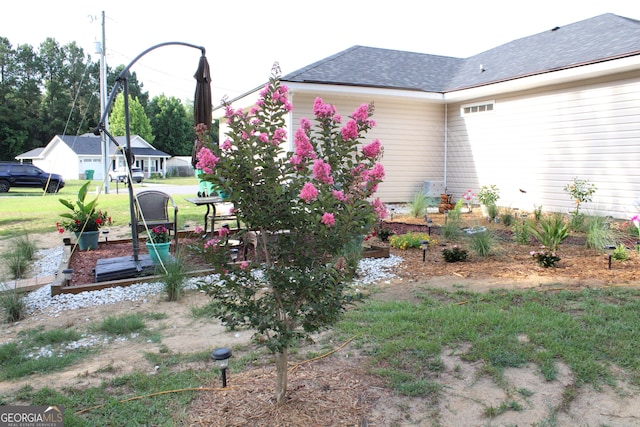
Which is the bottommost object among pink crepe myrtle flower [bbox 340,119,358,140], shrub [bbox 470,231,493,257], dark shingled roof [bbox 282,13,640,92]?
shrub [bbox 470,231,493,257]

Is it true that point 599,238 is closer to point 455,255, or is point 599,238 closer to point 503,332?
point 455,255

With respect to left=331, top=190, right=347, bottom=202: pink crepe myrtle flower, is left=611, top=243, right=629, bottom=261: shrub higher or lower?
lower

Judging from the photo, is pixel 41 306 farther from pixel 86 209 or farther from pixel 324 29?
pixel 324 29

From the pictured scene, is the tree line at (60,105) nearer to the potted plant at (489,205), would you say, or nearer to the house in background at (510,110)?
the house in background at (510,110)

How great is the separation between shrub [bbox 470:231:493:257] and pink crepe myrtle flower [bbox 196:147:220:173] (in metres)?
4.66

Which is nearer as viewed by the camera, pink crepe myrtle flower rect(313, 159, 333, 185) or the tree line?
pink crepe myrtle flower rect(313, 159, 333, 185)

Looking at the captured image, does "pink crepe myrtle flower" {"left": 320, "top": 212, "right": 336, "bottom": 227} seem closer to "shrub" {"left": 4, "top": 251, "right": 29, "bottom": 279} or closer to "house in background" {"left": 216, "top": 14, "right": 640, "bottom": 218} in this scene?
"shrub" {"left": 4, "top": 251, "right": 29, "bottom": 279}

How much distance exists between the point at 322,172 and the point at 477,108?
10.6 metres

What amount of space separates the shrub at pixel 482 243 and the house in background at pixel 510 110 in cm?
435

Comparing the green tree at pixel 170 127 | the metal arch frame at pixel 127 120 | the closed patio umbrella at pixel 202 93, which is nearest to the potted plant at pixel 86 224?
the metal arch frame at pixel 127 120

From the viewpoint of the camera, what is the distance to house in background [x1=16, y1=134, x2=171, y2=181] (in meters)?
37.0

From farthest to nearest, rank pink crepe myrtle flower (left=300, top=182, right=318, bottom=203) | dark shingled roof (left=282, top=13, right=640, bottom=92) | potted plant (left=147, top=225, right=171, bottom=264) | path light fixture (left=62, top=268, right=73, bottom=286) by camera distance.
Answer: dark shingled roof (left=282, top=13, right=640, bottom=92) < potted plant (left=147, top=225, right=171, bottom=264) < path light fixture (left=62, top=268, right=73, bottom=286) < pink crepe myrtle flower (left=300, top=182, right=318, bottom=203)

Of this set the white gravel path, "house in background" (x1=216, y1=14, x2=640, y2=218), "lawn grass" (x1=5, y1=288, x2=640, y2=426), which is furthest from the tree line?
"lawn grass" (x1=5, y1=288, x2=640, y2=426)

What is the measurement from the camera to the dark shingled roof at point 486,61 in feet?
29.5
